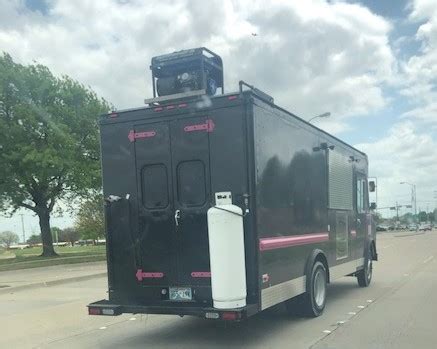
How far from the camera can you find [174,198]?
23.9 ft

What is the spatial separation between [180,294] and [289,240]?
5.84ft

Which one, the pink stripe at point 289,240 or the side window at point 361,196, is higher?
the side window at point 361,196

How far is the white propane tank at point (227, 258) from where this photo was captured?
657cm

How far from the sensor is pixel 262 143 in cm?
714

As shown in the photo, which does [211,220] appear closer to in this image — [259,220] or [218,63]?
[259,220]

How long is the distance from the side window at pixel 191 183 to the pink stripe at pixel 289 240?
964 millimetres

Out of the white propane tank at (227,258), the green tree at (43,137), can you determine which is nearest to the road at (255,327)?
the white propane tank at (227,258)

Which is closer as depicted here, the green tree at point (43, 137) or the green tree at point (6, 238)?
the green tree at point (43, 137)

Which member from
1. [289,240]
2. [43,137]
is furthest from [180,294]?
[43,137]

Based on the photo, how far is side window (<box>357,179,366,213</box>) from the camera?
40.2 feet

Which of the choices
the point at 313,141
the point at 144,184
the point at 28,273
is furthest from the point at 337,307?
the point at 28,273

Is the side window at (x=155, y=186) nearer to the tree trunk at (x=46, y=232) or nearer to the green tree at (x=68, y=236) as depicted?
the tree trunk at (x=46, y=232)

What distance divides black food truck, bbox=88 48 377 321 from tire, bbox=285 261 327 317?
0.08 ft

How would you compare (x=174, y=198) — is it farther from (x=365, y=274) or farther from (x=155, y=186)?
(x=365, y=274)
